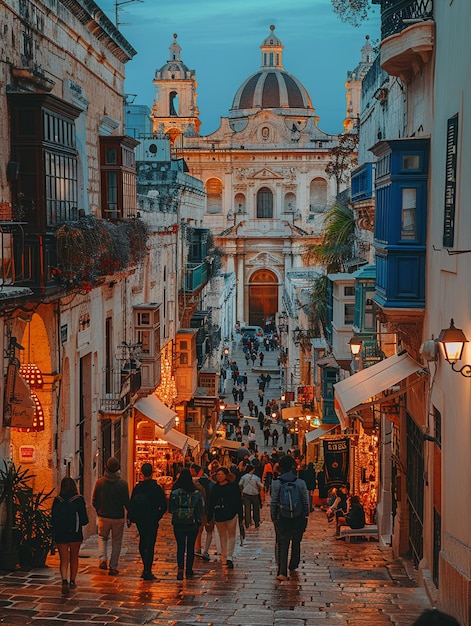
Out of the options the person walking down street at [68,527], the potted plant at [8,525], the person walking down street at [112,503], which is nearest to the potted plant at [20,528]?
the potted plant at [8,525]

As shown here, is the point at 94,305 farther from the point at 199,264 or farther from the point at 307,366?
the point at 307,366

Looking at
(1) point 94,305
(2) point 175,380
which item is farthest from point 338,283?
(1) point 94,305

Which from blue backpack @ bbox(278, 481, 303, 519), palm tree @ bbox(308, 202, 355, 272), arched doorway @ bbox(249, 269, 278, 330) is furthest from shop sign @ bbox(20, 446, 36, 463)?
arched doorway @ bbox(249, 269, 278, 330)

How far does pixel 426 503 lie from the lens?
11.6 meters

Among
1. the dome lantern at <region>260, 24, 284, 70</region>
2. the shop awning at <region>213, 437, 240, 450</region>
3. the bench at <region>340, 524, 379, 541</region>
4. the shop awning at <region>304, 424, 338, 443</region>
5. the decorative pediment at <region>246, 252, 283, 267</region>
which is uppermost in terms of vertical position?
the dome lantern at <region>260, 24, 284, 70</region>

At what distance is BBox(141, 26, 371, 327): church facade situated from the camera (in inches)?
3004

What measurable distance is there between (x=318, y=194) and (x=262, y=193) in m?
4.33

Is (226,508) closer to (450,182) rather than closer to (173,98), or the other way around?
(450,182)

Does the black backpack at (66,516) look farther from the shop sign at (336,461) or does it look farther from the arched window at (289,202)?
the arched window at (289,202)

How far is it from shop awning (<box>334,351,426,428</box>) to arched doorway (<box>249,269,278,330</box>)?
205 ft

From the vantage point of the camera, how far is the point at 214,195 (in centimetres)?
7988

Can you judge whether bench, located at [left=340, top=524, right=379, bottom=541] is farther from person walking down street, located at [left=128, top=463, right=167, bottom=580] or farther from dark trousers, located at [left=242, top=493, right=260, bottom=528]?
person walking down street, located at [left=128, top=463, right=167, bottom=580]

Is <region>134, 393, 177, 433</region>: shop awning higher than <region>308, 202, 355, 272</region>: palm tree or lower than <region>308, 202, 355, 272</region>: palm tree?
lower

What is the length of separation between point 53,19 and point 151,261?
910cm
